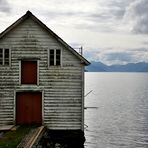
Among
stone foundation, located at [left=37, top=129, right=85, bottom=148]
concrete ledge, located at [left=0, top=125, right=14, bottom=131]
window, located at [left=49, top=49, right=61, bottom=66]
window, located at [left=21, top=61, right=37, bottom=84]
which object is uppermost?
window, located at [left=49, top=49, right=61, bottom=66]

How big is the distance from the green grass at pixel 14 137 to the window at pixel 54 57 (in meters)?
5.34

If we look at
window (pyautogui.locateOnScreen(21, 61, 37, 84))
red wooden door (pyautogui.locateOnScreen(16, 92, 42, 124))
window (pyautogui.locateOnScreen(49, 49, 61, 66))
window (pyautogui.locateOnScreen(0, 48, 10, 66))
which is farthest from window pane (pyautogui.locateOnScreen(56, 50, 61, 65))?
window (pyautogui.locateOnScreen(0, 48, 10, 66))

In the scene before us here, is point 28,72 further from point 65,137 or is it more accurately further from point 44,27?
point 65,137

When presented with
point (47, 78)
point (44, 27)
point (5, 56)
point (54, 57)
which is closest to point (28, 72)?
point (47, 78)

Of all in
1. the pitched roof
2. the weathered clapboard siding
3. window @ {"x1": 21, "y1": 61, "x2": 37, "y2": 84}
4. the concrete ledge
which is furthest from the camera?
window @ {"x1": 21, "y1": 61, "x2": 37, "y2": 84}

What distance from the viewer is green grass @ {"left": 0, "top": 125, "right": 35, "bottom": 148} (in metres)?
23.3

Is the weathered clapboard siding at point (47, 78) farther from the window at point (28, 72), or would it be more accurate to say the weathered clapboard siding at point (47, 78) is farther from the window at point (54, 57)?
the window at point (28, 72)

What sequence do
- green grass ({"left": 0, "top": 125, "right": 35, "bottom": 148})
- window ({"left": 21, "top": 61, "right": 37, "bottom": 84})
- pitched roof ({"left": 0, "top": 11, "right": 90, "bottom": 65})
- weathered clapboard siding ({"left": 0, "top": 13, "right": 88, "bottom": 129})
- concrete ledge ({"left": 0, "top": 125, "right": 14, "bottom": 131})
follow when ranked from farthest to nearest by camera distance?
1. window ({"left": 21, "top": 61, "right": 37, "bottom": 84})
2. weathered clapboard siding ({"left": 0, "top": 13, "right": 88, "bottom": 129})
3. pitched roof ({"left": 0, "top": 11, "right": 90, "bottom": 65})
4. concrete ledge ({"left": 0, "top": 125, "right": 14, "bottom": 131})
5. green grass ({"left": 0, "top": 125, "right": 35, "bottom": 148})

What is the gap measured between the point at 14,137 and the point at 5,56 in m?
7.46

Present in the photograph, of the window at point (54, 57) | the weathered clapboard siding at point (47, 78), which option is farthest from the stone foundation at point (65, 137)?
the window at point (54, 57)

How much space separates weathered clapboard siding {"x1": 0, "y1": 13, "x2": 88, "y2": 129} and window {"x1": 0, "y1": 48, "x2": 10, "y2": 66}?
0.33 meters

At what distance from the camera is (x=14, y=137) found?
25578mm

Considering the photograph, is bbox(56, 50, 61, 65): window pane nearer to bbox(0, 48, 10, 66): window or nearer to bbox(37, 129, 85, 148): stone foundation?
bbox(0, 48, 10, 66): window

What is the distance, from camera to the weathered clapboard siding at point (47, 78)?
2998cm
